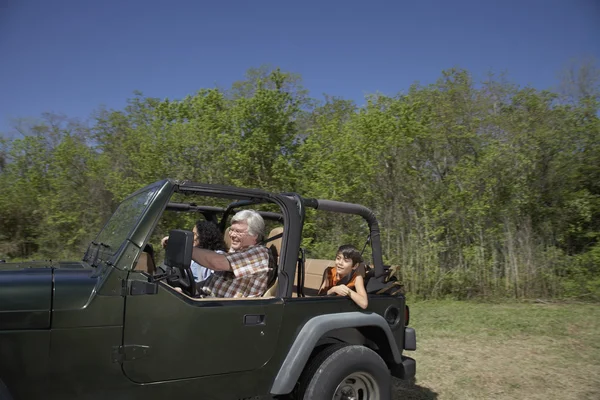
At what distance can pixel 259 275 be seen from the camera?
130 inches

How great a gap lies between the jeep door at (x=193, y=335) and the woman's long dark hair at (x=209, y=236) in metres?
1.32

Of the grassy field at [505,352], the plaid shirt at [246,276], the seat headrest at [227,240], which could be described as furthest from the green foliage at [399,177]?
the plaid shirt at [246,276]

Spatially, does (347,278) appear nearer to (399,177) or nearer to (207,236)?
(207,236)

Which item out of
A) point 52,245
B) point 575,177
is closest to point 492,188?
point 575,177

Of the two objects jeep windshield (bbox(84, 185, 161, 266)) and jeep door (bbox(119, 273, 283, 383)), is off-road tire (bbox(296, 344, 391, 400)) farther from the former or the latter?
jeep windshield (bbox(84, 185, 161, 266))

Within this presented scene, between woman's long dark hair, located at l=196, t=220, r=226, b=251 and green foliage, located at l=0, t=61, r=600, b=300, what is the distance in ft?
17.2

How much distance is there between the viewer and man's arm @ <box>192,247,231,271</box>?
3.09m

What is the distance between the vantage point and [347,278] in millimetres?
3838

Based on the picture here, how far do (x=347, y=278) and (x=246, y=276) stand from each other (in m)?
0.94

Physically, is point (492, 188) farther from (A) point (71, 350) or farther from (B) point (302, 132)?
(A) point (71, 350)

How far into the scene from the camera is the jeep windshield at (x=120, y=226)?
2.91 meters

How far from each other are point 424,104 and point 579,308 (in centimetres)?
642

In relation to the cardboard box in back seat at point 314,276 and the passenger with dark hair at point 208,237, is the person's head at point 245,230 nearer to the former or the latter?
the passenger with dark hair at point 208,237

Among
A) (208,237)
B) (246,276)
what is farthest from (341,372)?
(208,237)
